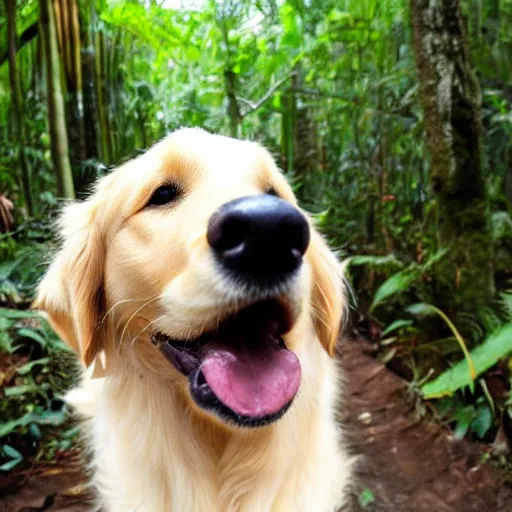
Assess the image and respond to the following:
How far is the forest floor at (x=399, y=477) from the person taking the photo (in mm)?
2373

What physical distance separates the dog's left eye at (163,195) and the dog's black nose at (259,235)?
0.46 m

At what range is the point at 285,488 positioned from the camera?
1803mm

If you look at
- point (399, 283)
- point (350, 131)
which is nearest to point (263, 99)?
point (350, 131)

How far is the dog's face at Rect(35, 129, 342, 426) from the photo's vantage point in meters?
1.24

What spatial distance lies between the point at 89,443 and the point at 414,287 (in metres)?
2.45

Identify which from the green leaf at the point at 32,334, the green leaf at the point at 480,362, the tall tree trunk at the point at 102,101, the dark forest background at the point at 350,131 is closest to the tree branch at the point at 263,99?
the dark forest background at the point at 350,131

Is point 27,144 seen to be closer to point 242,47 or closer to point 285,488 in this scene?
point 242,47

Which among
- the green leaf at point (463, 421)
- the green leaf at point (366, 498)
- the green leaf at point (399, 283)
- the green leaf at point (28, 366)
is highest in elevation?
the green leaf at point (399, 283)

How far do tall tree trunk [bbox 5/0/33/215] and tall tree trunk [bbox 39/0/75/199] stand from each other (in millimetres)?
254

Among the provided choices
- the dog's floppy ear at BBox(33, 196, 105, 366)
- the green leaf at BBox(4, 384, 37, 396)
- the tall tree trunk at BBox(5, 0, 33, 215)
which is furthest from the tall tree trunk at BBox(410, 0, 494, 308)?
the tall tree trunk at BBox(5, 0, 33, 215)

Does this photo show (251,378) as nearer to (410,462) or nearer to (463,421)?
(410,462)

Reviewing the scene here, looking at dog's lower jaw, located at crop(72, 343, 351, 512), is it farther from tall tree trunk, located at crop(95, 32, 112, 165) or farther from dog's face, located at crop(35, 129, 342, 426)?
tall tree trunk, located at crop(95, 32, 112, 165)

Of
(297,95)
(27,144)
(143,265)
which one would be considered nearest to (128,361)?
(143,265)

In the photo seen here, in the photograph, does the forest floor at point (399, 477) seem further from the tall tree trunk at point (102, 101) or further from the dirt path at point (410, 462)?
the tall tree trunk at point (102, 101)
